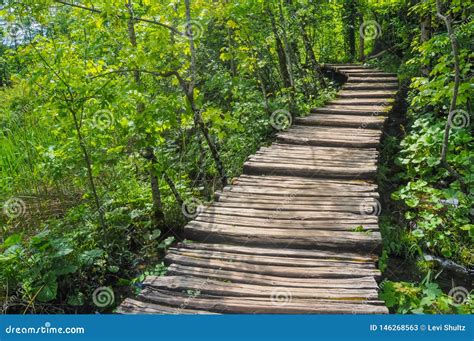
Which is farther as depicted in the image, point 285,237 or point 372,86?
point 372,86

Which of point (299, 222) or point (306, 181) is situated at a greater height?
point (306, 181)

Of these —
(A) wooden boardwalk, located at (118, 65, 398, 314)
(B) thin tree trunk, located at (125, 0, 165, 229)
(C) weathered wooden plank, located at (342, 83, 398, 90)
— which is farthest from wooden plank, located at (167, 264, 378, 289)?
(C) weathered wooden plank, located at (342, 83, 398, 90)

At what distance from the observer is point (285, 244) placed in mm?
4066

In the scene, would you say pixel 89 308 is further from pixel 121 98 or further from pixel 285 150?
pixel 285 150

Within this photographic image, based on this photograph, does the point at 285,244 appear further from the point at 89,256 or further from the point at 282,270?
the point at 89,256

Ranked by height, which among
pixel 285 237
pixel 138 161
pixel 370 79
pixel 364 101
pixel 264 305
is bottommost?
pixel 264 305

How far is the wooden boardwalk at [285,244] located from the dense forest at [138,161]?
0.59 meters

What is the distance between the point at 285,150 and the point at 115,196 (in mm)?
2573

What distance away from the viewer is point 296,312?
312cm

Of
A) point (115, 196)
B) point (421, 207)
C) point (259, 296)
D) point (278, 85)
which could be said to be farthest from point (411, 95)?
point (259, 296)

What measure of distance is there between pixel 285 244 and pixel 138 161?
2.97 m

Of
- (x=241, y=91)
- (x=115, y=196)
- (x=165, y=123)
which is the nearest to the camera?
(x=165, y=123)

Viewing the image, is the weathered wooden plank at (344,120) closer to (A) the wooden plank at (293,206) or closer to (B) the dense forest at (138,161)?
(B) the dense forest at (138,161)

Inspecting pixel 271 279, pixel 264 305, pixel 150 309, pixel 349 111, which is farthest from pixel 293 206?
pixel 349 111
